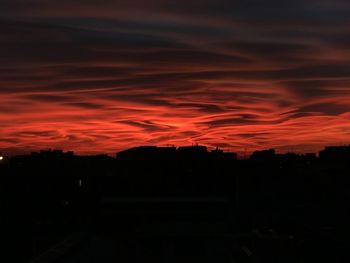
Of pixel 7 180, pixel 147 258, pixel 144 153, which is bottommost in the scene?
pixel 147 258

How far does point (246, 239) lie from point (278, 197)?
31.7 m

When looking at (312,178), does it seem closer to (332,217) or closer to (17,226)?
(332,217)

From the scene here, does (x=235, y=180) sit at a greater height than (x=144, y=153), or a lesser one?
lesser

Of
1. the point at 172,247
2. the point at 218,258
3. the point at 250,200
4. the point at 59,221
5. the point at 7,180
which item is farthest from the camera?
the point at 7,180

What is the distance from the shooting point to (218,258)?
2017 centimetres

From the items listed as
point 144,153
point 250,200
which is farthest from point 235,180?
point 144,153

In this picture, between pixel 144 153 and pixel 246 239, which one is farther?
pixel 144 153

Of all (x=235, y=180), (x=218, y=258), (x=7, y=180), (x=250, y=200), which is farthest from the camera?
(x=235, y=180)

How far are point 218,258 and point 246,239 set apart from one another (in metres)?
3.66

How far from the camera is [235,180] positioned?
65.8m

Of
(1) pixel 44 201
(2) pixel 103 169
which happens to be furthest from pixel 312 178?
(2) pixel 103 169

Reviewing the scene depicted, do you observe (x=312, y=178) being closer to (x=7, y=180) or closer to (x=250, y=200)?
(x=250, y=200)

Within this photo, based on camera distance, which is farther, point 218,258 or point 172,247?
point 172,247

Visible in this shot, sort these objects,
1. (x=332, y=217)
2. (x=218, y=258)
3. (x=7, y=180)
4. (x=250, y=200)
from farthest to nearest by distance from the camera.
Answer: (x=7, y=180)
(x=250, y=200)
(x=332, y=217)
(x=218, y=258)
